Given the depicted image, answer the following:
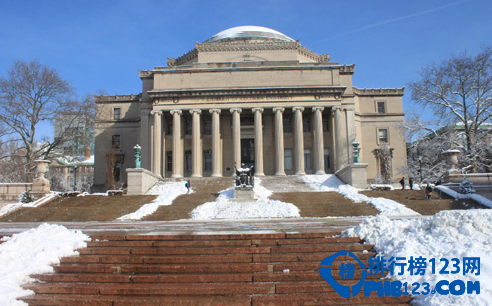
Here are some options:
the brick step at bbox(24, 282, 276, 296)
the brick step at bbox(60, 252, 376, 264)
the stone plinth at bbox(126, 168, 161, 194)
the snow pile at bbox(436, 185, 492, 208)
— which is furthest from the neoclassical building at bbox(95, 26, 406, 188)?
the brick step at bbox(24, 282, 276, 296)

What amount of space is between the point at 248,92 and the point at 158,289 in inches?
1323

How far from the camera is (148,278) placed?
7.74m

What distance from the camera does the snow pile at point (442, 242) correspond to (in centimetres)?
646

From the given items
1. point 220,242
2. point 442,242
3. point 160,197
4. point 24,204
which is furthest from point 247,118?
point 442,242

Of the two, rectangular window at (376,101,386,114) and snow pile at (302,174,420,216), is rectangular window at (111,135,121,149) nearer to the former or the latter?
snow pile at (302,174,420,216)

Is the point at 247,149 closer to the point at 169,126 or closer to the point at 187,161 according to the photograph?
the point at 187,161

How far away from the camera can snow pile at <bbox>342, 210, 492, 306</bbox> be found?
21.2 feet

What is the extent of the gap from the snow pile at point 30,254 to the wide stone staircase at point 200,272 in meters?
0.26

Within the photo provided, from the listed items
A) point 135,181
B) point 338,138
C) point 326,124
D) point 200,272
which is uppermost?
point 326,124

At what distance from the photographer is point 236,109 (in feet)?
129

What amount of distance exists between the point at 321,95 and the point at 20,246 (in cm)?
3448

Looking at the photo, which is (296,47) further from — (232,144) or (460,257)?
(460,257)

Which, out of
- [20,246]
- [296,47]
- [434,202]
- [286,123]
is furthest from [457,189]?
[296,47]

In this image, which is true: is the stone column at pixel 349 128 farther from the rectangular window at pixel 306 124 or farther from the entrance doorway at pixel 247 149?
the entrance doorway at pixel 247 149
